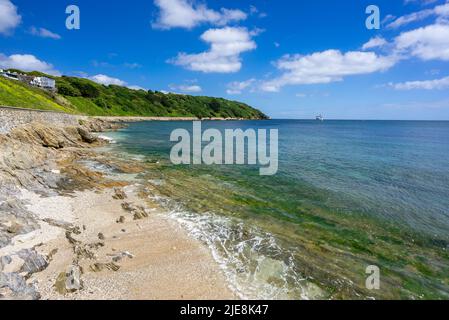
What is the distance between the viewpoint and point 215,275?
1164cm

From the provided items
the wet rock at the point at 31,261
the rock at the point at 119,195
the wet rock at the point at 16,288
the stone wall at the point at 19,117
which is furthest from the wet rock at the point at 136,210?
the stone wall at the point at 19,117

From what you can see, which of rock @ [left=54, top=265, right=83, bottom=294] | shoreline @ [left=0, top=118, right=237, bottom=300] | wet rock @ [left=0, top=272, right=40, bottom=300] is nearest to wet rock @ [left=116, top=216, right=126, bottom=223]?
shoreline @ [left=0, top=118, right=237, bottom=300]

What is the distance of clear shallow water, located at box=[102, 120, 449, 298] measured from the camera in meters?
11.6

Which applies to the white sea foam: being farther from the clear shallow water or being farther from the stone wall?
the stone wall

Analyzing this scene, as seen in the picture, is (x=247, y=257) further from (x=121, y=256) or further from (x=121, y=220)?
(x=121, y=220)

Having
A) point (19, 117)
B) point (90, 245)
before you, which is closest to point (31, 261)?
point (90, 245)

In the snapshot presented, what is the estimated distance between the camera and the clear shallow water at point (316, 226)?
11625 mm

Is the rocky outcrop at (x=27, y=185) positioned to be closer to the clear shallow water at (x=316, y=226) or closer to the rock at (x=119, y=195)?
the rock at (x=119, y=195)

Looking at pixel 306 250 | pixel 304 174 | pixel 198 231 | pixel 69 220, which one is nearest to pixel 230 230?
pixel 198 231

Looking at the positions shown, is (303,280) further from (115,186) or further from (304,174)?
(304,174)

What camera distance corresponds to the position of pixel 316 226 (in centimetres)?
1706

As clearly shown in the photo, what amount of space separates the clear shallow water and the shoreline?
1.53m

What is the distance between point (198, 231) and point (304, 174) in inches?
754
